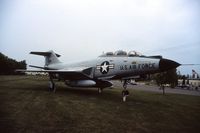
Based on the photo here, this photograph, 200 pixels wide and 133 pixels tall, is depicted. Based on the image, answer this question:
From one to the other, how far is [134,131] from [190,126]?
84.7 inches

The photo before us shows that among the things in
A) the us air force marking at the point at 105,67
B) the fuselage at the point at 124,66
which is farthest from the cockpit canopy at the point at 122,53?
the us air force marking at the point at 105,67

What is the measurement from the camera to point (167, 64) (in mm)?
9477

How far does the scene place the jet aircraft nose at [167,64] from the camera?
937 centimetres

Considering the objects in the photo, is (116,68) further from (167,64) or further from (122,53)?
(167,64)

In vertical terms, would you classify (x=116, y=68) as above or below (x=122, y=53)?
A: below

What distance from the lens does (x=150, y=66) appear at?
9.94 m

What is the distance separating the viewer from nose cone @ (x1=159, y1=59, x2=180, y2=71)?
9367mm

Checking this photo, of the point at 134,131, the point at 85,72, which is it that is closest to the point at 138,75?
the point at 85,72

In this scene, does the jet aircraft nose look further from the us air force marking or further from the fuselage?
the us air force marking

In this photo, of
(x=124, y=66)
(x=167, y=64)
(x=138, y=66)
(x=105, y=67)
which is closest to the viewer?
(x=167, y=64)

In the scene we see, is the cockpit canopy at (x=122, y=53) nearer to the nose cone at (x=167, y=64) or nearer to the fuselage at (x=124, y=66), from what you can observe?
the fuselage at (x=124, y=66)

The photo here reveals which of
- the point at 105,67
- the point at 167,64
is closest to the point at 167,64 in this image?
the point at 167,64

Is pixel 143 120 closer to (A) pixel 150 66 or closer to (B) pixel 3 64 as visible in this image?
(A) pixel 150 66

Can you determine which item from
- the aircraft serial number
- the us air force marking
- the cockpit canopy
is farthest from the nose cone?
the us air force marking
